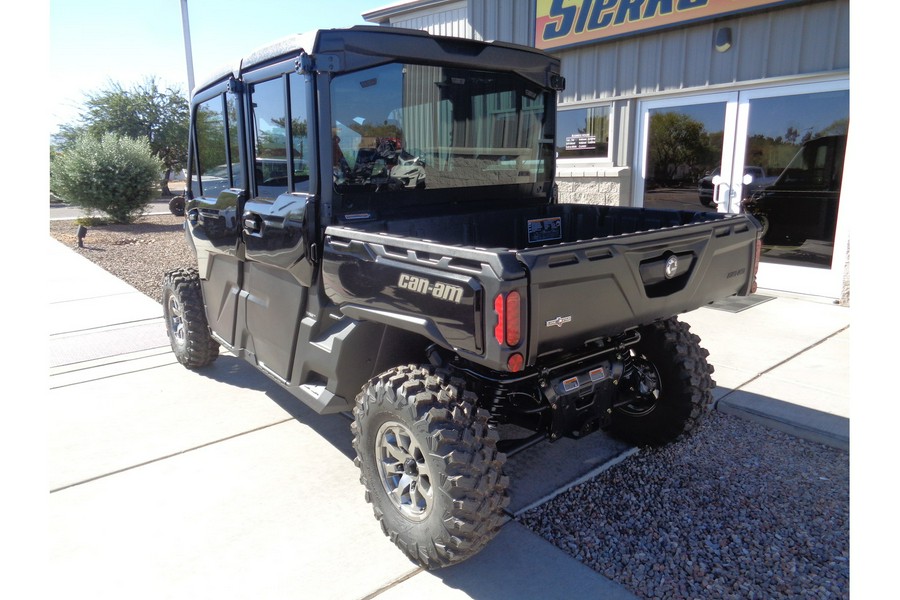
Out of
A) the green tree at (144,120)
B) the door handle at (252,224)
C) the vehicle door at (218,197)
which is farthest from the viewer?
the green tree at (144,120)

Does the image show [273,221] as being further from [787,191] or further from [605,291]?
[787,191]

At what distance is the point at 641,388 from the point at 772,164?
15.4 feet

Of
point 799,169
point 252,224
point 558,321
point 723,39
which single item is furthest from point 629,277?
point 723,39

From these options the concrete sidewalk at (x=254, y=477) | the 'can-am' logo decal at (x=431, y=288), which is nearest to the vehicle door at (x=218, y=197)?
the concrete sidewalk at (x=254, y=477)

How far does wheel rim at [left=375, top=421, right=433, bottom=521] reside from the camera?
2.63 metres

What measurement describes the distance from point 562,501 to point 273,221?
213 centimetres

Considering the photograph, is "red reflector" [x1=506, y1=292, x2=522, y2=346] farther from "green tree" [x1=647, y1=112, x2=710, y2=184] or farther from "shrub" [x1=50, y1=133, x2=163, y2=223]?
"shrub" [x1=50, y1=133, x2=163, y2=223]

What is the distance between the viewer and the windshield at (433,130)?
3090 mm

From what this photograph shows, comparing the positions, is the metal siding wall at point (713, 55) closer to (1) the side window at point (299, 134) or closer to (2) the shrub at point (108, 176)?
(1) the side window at point (299, 134)

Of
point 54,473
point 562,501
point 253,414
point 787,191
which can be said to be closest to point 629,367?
point 562,501

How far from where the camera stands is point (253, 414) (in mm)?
4277

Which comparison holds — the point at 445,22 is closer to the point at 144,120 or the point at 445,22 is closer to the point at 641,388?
the point at 641,388

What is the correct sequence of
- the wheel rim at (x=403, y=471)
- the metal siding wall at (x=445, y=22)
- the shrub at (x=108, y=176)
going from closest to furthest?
the wheel rim at (x=403, y=471) < the metal siding wall at (x=445, y=22) < the shrub at (x=108, y=176)

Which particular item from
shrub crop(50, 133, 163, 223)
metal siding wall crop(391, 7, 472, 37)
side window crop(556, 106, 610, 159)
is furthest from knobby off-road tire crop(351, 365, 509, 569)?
shrub crop(50, 133, 163, 223)
